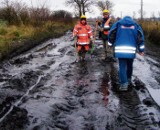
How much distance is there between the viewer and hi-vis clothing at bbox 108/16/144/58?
7957 mm

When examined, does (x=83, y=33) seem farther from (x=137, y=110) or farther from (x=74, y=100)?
(x=137, y=110)

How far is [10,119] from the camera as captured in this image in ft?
19.5

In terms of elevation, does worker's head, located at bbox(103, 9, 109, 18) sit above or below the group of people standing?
above

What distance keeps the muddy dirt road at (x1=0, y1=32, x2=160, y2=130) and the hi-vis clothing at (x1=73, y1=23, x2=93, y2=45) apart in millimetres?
1692

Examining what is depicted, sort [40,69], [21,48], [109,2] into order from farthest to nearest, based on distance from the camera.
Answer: [109,2] < [21,48] < [40,69]

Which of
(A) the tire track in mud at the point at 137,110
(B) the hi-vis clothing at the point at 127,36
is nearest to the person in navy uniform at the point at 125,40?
(B) the hi-vis clothing at the point at 127,36

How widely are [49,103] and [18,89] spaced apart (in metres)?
1.62

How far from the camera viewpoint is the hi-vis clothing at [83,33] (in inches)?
511

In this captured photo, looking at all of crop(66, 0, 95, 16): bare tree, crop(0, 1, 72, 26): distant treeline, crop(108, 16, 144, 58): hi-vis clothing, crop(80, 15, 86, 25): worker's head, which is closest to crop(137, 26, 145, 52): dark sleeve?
crop(108, 16, 144, 58): hi-vis clothing

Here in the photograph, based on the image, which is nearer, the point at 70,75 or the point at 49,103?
the point at 49,103

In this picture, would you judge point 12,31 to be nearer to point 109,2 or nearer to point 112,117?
point 112,117

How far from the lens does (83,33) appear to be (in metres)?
13.0

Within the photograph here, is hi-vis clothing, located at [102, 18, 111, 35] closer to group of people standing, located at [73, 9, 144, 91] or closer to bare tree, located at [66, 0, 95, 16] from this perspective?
group of people standing, located at [73, 9, 144, 91]

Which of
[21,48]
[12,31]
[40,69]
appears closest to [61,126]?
[40,69]
